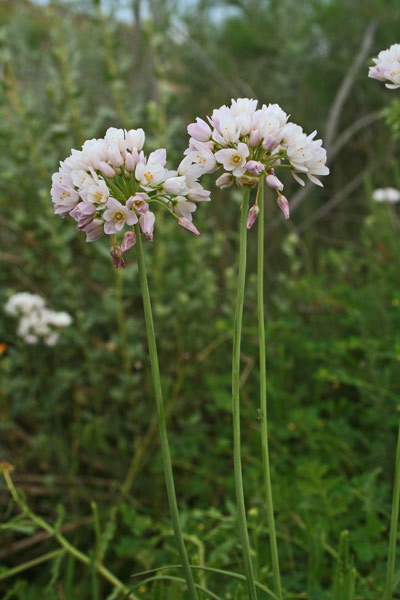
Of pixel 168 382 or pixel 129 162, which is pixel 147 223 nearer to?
pixel 129 162

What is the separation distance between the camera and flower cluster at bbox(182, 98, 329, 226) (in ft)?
3.10

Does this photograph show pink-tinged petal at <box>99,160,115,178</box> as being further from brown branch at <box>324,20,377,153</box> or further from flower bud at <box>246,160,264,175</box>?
brown branch at <box>324,20,377,153</box>

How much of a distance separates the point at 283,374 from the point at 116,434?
2.56ft

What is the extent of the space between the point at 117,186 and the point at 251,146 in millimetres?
232

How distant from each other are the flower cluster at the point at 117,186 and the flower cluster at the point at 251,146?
0.05 m

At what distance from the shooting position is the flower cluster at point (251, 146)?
945 mm

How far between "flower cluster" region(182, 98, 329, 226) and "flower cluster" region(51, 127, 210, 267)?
0.05 m

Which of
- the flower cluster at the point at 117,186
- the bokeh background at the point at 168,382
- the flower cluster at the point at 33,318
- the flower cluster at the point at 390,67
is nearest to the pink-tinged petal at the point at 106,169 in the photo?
the flower cluster at the point at 117,186

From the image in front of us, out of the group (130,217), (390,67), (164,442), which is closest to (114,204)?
(130,217)

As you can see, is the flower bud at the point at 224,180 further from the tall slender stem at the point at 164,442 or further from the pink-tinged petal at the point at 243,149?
the tall slender stem at the point at 164,442

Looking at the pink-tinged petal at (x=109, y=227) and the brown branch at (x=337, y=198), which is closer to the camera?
the pink-tinged petal at (x=109, y=227)

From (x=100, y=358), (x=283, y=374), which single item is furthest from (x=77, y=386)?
(x=283, y=374)

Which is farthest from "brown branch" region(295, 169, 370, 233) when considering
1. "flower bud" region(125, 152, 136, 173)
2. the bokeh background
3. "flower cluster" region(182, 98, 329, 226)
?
"flower bud" region(125, 152, 136, 173)

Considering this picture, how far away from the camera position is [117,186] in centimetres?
100
